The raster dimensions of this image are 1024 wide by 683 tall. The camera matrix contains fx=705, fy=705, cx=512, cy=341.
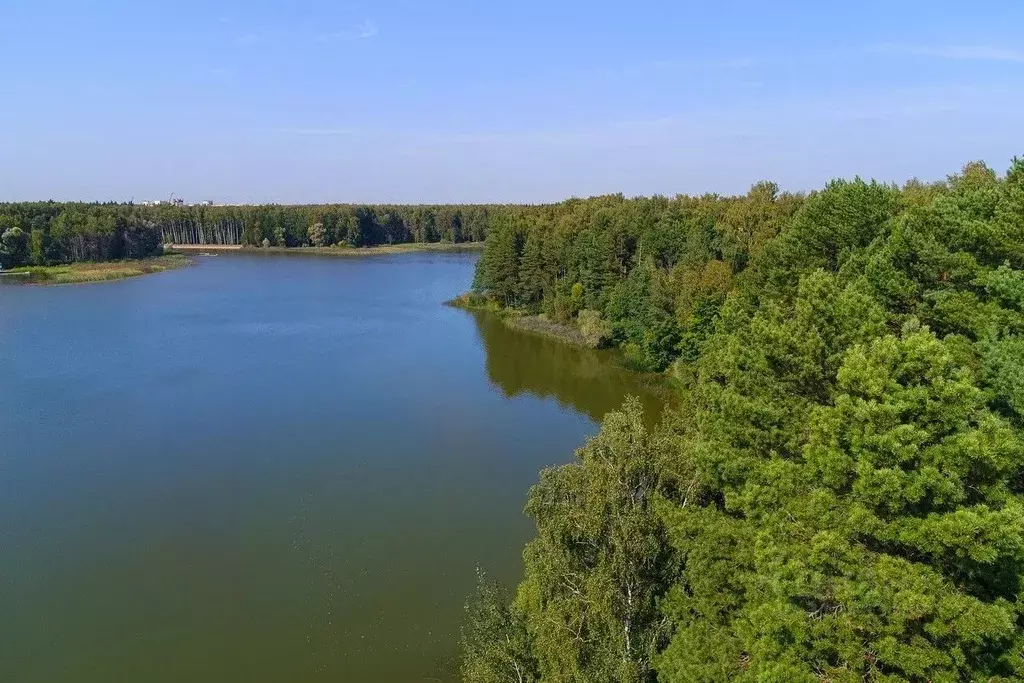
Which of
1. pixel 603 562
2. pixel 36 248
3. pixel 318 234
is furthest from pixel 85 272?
pixel 603 562

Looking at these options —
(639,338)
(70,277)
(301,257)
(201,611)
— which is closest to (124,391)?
(201,611)

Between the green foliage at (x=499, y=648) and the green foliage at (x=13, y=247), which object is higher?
the green foliage at (x=13, y=247)

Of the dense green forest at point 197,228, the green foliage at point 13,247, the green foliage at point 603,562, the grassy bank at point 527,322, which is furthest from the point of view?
the dense green forest at point 197,228

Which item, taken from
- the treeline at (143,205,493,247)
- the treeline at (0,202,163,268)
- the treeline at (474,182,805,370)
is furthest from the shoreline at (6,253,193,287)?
the treeline at (474,182,805,370)

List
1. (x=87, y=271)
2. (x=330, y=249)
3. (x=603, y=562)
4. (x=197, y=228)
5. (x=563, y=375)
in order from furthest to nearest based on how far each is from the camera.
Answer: (x=197, y=228) → (x=330, y=249) → (x=87, y=271) → (x=563, y=375) → (x=603, y=562)

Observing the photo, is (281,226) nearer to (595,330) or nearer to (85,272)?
(85,272)

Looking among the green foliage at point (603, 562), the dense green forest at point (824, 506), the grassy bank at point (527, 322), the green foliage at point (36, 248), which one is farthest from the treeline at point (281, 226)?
the green foliage at point (603, 562)

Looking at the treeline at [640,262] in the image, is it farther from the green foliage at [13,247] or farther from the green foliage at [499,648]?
the green foliage at [13,247]
